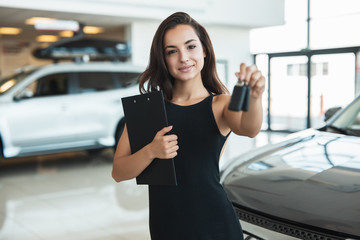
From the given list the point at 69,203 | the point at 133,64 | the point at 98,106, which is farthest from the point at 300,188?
the point at 133,64

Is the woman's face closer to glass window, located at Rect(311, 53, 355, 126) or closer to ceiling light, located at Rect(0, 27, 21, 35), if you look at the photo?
glass window, located at Rect(311, 53, 355, 126)

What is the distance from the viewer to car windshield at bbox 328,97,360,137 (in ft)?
8.67

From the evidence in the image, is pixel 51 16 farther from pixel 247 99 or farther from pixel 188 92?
pixel 247 99

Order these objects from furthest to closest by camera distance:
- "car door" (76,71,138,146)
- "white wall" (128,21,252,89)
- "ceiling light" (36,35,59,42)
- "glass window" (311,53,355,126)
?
"ceiling light" (36,35,59,42) → "white wall" (128,21,252,89) → "glass window" (311,53,355,126) → "car door" (76,71,138,146)

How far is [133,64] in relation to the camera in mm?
7816

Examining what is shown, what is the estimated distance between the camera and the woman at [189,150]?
1.26 metres

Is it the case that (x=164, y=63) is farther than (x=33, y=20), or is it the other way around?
(x=33, y=20)

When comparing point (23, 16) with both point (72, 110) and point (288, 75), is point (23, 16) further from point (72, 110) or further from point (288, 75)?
point (288, 75)

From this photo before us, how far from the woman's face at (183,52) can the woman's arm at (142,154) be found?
219 mm

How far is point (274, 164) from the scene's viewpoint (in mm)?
2109

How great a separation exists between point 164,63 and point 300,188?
870mm

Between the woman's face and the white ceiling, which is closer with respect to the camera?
the woman's face

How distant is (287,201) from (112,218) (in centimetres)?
Answer: 269

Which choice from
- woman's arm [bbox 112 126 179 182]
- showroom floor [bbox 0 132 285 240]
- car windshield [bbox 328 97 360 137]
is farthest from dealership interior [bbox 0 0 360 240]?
woman's arm [bbox 112 126 179 182]
